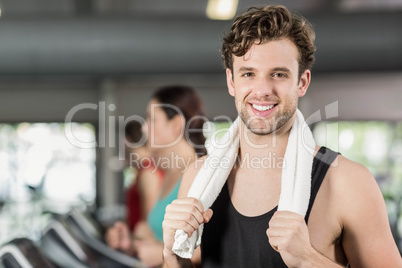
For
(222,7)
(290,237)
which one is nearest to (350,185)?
(290,237)

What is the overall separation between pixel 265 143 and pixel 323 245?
0.77ft

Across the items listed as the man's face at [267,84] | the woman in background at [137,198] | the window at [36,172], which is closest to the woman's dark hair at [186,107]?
the woman in background at [137,198]

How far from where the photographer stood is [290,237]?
1.03 m

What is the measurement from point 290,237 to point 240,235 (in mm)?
135

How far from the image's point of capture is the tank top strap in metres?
1.12

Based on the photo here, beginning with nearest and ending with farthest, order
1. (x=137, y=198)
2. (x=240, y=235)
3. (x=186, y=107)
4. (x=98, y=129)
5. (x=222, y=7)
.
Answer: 1. (x=240, y=235)
2. (x=186, y=107)
3. (x=137, y=198)
4. (x=222, y=7)
5. (x=98, y=129)

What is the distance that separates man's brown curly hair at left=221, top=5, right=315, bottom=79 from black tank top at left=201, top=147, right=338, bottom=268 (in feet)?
0.69

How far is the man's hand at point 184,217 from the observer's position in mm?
1089

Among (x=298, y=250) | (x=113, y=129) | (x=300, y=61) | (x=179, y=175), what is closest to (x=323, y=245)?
(x=298, y=250)

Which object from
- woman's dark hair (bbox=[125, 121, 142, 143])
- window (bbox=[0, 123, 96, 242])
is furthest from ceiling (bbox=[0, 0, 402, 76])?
window (bbox=[0, 123, 96, 242])

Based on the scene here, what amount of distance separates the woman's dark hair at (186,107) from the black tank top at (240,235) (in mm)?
863

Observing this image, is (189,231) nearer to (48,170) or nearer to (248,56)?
(248,56)

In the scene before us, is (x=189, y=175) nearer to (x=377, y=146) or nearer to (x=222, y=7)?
(x=222, y=7)

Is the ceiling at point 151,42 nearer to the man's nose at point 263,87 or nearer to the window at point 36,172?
the man's nose at point 263,87
